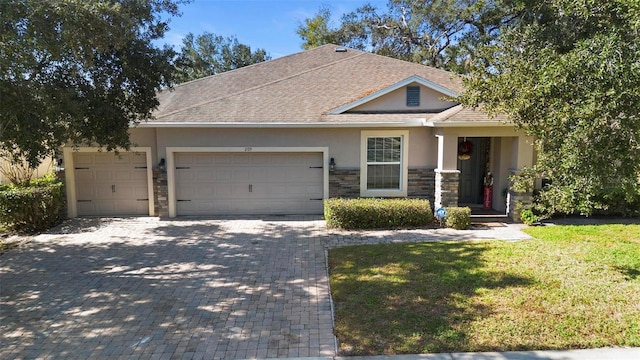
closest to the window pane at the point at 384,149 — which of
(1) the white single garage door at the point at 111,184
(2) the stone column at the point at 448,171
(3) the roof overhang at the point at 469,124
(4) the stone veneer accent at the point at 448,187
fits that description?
(2) the stone column at the point at 448,171

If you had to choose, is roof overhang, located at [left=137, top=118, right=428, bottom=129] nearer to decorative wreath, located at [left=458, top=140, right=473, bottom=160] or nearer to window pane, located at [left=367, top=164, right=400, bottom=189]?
window pane, located at [left=367, top=164, right=400, bottom=189]

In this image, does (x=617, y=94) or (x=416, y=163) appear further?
(x=416, y=163)

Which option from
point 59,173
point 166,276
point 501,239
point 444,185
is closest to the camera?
point 166,276

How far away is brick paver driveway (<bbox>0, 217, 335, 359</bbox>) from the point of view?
15.6 ft

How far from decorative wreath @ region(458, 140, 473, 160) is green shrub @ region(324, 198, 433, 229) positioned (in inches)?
107

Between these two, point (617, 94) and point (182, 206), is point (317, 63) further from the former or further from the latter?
point (617, 94)

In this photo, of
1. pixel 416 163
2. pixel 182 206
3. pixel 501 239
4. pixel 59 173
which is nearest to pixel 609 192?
pixel 501 239

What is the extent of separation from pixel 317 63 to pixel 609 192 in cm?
1195

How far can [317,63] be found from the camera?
52.6 feet

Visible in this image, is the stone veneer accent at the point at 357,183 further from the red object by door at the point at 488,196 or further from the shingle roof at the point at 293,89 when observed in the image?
the red object by door at the point at 488,196

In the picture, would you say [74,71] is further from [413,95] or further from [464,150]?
[464,150]

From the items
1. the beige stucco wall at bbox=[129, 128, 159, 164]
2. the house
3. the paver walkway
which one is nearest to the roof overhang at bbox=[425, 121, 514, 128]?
the house

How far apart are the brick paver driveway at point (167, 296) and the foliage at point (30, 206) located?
688mm

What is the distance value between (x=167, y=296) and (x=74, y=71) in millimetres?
4644
